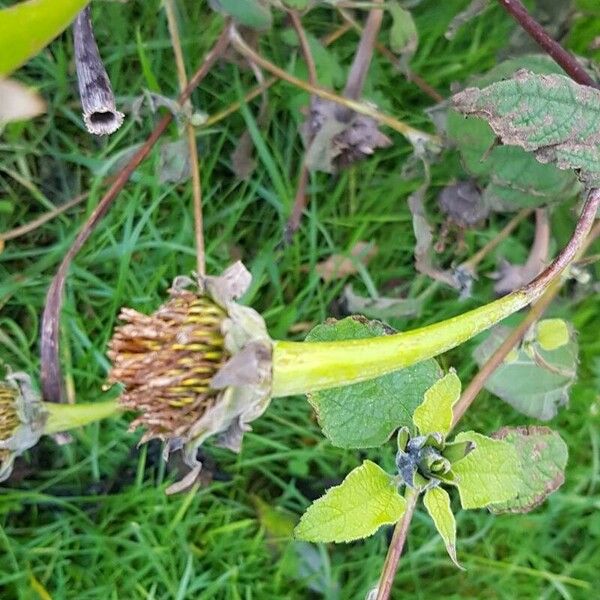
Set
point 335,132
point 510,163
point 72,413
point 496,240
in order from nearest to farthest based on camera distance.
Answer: point 72,413
point 510,163
point 335,132
point 496,240

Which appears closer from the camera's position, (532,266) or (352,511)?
(352,511)

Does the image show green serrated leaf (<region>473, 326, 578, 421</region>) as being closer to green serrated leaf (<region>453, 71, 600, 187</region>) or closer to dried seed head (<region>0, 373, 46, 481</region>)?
green serrated leaf (<region>453, 71, 600, 187</region>)

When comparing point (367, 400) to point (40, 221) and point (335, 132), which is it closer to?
point (335, 132)

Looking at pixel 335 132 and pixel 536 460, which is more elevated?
pixel 335 132

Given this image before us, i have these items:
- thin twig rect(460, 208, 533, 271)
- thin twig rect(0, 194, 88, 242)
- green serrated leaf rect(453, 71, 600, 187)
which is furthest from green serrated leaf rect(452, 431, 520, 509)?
thin twig rect(0, 194, 88, 242)

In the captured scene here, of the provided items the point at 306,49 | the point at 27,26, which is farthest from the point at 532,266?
the point at 27,26

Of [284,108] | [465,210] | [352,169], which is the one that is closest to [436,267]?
[465,210]
